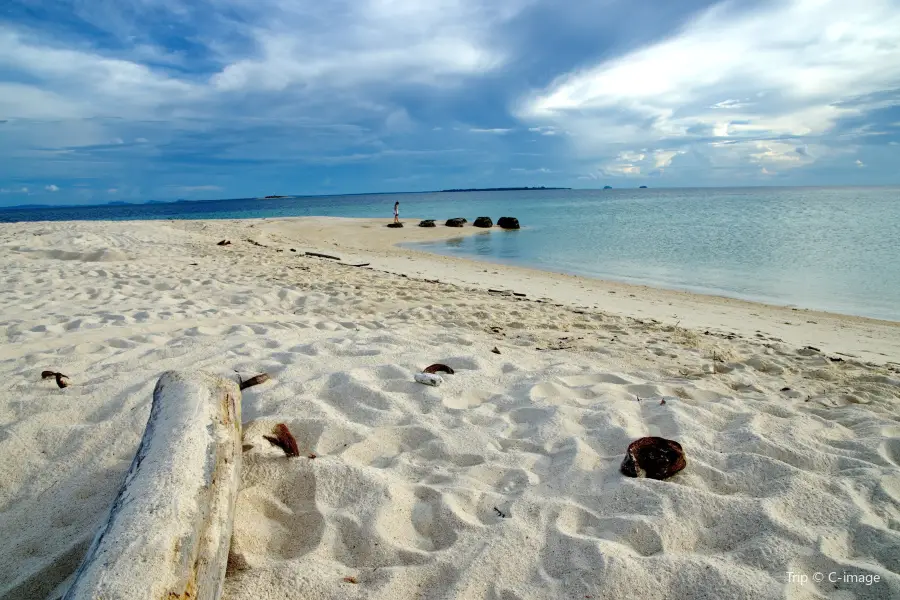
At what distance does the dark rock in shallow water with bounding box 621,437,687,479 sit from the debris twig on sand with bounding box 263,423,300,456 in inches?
68.2

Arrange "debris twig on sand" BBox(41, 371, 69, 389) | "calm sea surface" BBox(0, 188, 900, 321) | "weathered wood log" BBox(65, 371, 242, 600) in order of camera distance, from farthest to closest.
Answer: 1. "calm sea surface" BBox(0, 188, 900, 321)
2. "debris twig on sand" BBox(41, 371, 69, 389)
3. "weathered wood log" BBox(65, 371, 242, 600)

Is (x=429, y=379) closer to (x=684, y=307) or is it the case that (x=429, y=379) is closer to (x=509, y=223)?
(x=684, y=307)

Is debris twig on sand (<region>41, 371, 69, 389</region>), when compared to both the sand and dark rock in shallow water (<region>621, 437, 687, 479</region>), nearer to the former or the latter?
the sand

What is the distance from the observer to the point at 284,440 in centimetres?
265

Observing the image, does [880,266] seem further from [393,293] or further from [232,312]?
[232,312]

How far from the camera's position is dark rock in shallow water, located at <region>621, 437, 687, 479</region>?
250 centimetres

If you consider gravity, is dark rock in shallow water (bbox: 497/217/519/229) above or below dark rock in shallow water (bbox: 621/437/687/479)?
below

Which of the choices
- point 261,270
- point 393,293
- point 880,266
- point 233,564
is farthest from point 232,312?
point 880,266

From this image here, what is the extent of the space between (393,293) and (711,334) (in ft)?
14.1

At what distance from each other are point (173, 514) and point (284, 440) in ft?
3.28

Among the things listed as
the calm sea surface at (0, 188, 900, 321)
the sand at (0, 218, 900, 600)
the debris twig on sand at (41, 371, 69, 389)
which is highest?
the debris twig on sand at (41, 371, 69, 389)

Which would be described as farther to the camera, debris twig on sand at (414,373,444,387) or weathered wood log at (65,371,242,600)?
debris twig on sand at (414,373,444,387)

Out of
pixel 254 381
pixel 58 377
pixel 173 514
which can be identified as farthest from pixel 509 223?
pixel 173 514

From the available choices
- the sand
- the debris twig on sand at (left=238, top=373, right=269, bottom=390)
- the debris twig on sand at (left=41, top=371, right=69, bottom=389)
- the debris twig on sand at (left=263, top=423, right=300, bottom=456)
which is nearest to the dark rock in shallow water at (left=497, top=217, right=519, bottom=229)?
the sand
